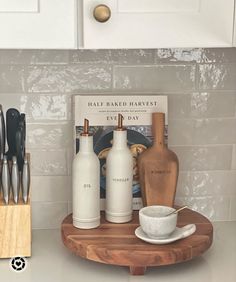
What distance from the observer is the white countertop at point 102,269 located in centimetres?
148

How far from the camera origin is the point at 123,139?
1.62m

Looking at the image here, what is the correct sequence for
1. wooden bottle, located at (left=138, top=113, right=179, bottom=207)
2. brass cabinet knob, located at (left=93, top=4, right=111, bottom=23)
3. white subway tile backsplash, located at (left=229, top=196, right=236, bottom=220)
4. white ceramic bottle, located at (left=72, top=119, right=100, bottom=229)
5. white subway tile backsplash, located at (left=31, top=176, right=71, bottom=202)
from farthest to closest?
1. white subway tile backsplash, located at (left=229, top=196, right=236, bottom=220)
2. white subway tile backsplash, located at (left=31, top=176, right=71, bottom=202)
3. wooden bottle, located at (left=138, top=113, right=179, bottom=207)
4. white ceramic bottle, located at (left=72, top=119, right=100, bottom=229)
5. brass cabinet knob, located at (left=93, top=4, right=111, bottom=23)

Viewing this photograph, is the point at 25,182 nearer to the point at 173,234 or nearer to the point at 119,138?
the point at 119,138

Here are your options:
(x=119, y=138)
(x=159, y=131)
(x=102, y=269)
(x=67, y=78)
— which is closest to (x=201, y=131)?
(x=159, y=131)

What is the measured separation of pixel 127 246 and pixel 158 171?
0.95ft

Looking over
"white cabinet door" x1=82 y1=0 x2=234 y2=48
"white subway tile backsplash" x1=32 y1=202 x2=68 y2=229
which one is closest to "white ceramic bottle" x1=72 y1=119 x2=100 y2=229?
"white subway tile backsplash" x1=32 y1=202 x2=68 y2=229

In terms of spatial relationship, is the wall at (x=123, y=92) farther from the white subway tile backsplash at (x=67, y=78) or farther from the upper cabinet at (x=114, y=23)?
the upper cabinet at (x=114, y=23)

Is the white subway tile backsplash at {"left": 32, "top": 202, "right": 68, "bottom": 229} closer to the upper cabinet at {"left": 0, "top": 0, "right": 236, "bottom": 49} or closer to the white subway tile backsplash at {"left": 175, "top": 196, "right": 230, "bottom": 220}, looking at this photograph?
the white subway tile backsplash at {"left": 175, "top": 196, "right": 230, "bottom": 220}

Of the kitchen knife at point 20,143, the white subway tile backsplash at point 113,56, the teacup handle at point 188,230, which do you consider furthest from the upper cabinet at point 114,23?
the teacup handle at point 188,230

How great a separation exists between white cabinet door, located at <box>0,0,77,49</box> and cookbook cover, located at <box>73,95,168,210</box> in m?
0.40

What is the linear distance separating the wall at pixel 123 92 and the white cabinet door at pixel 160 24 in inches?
15.2

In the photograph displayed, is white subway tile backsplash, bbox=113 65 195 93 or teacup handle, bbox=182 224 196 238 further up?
white subway tile backsplash, bbox=113 65 195 93

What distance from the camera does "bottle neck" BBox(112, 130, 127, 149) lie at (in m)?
1.61

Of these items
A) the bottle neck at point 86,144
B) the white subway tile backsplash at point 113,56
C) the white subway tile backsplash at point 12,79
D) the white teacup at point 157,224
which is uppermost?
the white subway tile backsplash at point 113,56
